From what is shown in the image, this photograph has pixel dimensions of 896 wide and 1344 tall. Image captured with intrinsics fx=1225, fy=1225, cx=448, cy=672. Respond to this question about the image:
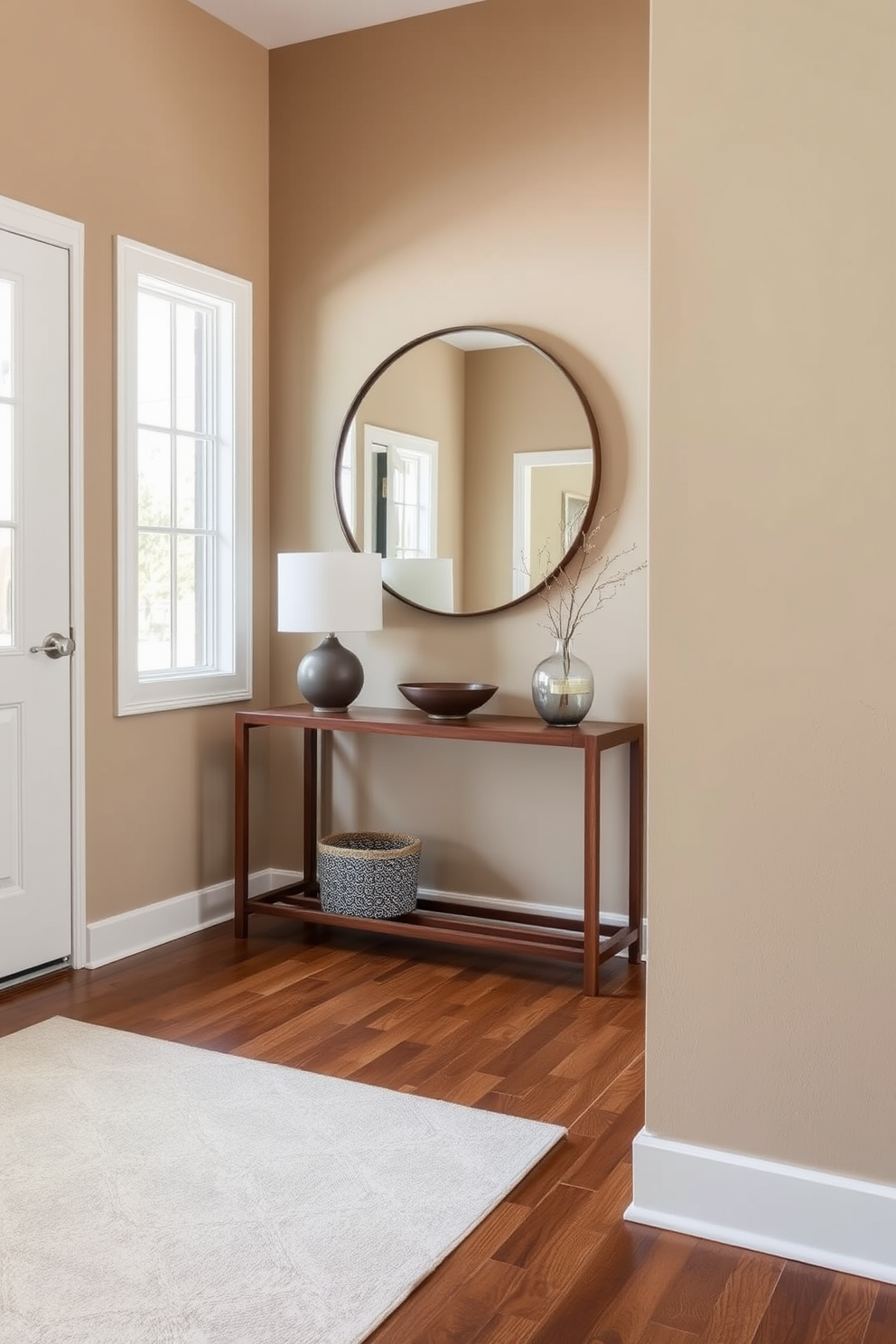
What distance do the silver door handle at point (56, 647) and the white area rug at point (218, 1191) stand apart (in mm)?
1089

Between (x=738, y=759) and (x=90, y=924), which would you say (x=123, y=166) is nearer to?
(x=90, y=924)

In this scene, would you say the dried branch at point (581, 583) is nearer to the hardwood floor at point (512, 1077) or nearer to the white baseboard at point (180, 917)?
the white baseboard at point (180, 917)

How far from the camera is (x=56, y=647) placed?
3545mm

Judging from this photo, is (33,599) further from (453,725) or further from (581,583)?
(581,583)

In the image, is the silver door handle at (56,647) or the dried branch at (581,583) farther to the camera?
the dried branch at (581,583)

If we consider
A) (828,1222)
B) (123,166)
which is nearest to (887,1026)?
(828,1222)

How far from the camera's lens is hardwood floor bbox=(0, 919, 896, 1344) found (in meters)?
1.91

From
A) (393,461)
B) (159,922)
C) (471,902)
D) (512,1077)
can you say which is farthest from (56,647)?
(512,1077)

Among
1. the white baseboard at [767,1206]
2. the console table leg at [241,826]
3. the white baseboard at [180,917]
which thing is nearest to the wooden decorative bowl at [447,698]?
the console table leg at [241,826]

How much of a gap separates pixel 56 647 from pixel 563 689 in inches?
58.4

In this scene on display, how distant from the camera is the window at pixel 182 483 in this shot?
150 inches

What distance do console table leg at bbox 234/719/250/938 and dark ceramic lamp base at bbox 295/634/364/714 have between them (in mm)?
258

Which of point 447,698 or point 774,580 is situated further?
point 447,698

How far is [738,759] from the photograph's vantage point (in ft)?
6.98
